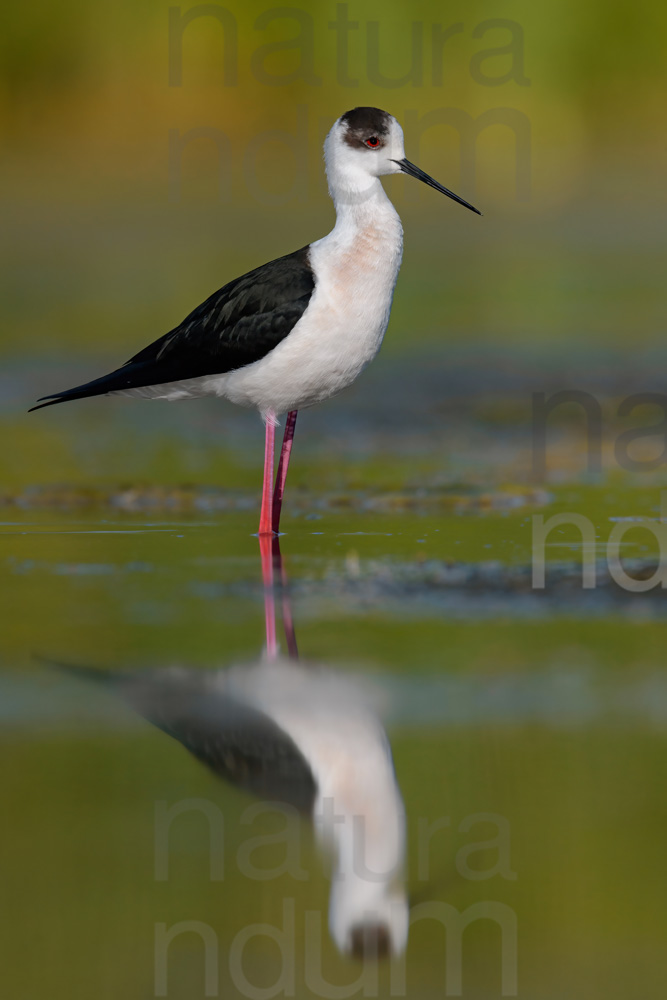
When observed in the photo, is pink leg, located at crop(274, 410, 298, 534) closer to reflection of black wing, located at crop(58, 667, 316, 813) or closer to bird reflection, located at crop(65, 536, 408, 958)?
bird reflection, located at crop(65, 536, 408, 958)

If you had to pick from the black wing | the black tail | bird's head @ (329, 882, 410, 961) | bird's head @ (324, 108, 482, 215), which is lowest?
bird's head @ (329, 882, 410, 961)

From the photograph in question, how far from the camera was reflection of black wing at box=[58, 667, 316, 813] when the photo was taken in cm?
312

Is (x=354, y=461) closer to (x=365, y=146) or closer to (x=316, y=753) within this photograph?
(x=365, y=146)

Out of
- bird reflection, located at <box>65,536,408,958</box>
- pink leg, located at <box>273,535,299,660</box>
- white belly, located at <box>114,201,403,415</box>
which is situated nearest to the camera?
bird reflection, located at <box>65,536,408,958</box>

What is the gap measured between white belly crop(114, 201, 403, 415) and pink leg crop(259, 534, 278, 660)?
55cm

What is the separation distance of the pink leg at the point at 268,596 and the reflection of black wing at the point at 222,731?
30 cm

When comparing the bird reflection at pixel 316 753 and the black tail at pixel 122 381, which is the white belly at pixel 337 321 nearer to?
the black tail at pixel 122 381

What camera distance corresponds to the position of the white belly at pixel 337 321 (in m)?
5.50

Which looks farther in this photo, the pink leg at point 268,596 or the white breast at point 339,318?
the white breast at point 339,318

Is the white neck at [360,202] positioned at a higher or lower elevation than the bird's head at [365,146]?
lower

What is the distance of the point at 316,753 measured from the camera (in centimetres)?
325

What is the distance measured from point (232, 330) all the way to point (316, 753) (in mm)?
2672

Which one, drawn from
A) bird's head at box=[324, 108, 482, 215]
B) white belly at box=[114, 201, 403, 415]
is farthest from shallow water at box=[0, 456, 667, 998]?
bird's head at box=[324, 108, 482, 215]

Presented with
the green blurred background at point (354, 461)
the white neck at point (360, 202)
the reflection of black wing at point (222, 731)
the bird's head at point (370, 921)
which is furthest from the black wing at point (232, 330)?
the bird's head at point (370, 921)
